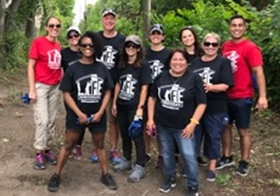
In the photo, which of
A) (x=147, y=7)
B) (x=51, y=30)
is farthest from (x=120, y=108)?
(x=147, y=7)

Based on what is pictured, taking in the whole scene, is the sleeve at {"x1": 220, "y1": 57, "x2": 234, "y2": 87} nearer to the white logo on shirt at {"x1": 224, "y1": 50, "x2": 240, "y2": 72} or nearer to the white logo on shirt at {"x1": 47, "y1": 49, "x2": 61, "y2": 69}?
the white logo on shirt at {"x1": 224, "y1": 50, "x2": 240, "y2": 72}

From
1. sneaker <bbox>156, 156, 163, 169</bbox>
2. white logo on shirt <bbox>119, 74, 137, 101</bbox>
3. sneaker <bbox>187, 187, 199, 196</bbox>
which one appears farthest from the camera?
sneaker <bbox>156, 156, 163, 169</bbox>

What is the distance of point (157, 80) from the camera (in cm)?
519

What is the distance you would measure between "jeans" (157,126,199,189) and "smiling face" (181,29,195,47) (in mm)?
1189

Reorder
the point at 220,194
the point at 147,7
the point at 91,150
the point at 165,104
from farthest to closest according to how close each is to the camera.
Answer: the point at 147,7
the point at 91,150
the point at 220,194
the point at 165,104

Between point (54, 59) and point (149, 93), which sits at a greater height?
point (54, 59)

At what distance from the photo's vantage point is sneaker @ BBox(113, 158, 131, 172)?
5.81m

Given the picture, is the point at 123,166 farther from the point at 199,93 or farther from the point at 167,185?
the point at 199,93

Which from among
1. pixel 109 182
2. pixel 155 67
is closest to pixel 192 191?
pixel 109 182

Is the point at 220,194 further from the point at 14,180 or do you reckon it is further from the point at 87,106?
the point at 14,180

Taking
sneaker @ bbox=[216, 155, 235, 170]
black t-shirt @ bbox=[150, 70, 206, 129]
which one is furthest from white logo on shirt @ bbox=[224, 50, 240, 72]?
sneaker @ bbox=[216, 155, 235, 170]

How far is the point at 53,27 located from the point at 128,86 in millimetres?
1314

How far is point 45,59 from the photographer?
5637 millimetres

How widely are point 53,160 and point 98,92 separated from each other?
5.05 feet
